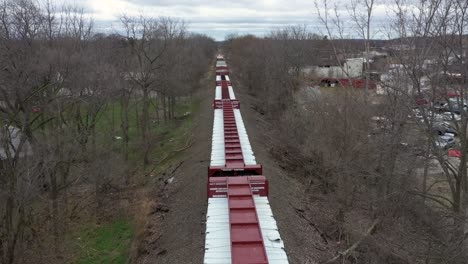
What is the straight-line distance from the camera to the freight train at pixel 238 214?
983 cm

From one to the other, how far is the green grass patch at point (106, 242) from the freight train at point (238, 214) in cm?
498

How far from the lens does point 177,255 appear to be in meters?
12.8

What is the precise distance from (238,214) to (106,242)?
8.77 metres

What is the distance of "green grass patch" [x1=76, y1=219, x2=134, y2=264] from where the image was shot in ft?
54.7

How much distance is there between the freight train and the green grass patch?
16.3 feet

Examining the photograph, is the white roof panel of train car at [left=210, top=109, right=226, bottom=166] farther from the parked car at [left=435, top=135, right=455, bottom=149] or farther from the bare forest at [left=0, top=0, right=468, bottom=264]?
the parked car at [left=435, top=135, right=455, bottom=149]

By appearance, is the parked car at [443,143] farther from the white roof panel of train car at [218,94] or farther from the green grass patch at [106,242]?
the white roof panel of train car at [218,94]

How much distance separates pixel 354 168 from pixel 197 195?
726 cm

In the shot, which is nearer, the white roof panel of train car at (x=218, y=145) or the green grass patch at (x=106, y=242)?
the white roof panel of train car at (x=218, y=145)

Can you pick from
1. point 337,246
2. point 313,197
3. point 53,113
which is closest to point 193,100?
point 53,113

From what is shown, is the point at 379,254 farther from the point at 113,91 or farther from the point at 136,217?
the point at 113,91

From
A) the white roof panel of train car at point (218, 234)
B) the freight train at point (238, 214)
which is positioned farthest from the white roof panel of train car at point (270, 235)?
the white roof panel of train car at point (218, 234)

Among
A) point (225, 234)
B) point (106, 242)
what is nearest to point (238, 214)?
point (225, 234)

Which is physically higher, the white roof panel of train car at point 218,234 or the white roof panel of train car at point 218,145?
the white roof panel of train car at point 218,145
